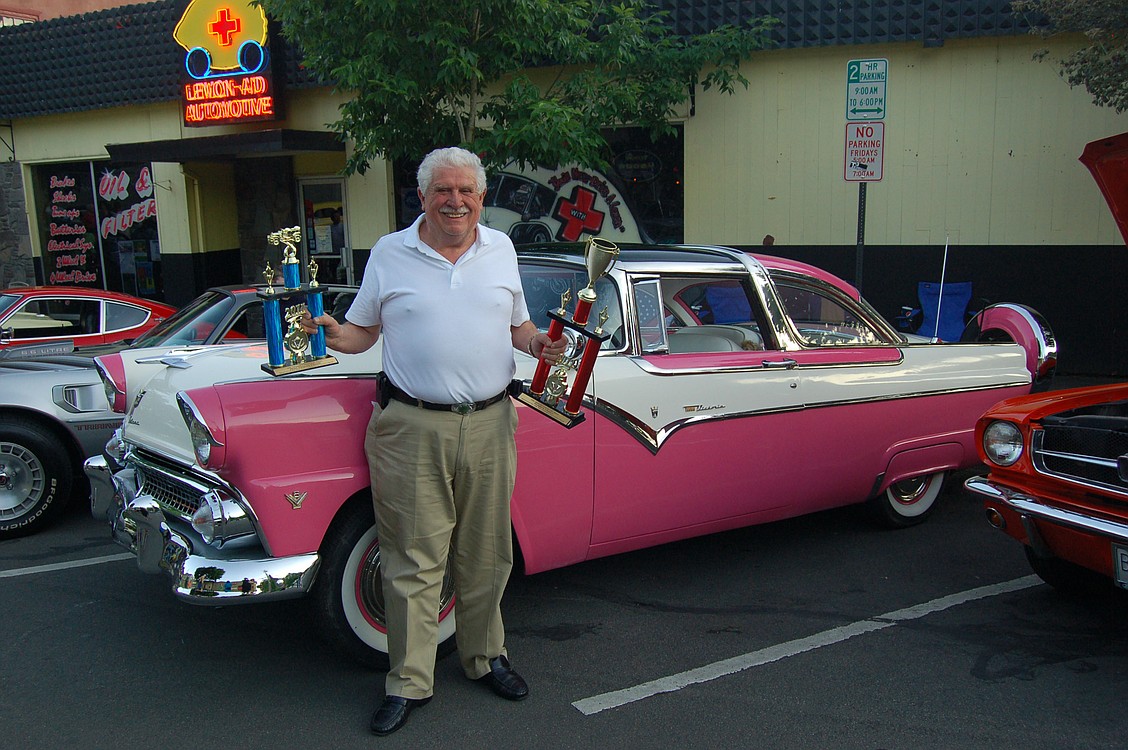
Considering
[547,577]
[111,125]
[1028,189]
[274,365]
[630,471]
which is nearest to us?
[274,365]

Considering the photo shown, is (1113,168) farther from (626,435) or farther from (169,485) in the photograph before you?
(169,485)

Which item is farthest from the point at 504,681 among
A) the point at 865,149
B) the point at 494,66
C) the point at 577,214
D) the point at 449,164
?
the point at 577,214

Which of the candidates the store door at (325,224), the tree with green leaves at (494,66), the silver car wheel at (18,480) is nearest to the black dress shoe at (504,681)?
the silver car wheel at (18,480)

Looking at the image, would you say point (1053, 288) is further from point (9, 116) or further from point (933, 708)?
point (9, 116)

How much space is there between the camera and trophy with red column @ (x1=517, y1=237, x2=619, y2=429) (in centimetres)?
343

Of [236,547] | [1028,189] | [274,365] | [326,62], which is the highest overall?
[326,62]

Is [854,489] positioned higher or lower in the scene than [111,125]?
lower

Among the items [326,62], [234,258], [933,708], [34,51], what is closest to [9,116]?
[34,51]

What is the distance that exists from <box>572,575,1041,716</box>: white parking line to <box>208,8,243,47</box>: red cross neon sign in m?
11.6

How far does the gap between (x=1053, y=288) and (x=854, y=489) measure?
593 cm

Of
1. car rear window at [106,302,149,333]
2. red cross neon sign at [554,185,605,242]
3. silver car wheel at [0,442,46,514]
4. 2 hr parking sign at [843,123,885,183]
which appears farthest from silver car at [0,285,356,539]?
red cross neon sign at [554,185,605,242]

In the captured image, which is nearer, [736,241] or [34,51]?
[736,241]

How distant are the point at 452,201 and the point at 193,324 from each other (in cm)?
369

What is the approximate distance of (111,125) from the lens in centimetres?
1501
